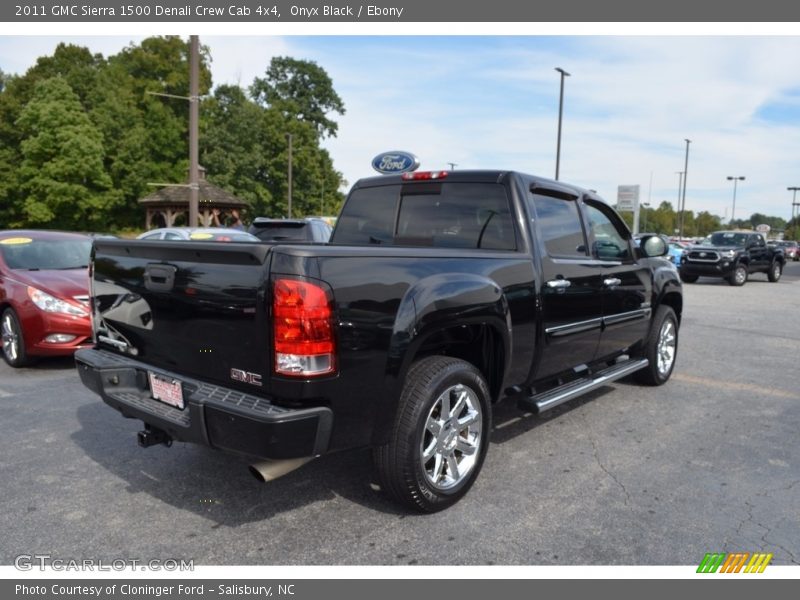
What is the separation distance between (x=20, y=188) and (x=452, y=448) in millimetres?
48054

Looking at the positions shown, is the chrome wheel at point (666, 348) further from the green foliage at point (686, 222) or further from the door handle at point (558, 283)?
the green foliage at point (686, 222)

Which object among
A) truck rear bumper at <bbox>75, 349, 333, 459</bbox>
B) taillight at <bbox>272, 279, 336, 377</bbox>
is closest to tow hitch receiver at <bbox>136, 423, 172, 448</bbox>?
truck rear bumper at <bbox>75, 349, 333, 459</bbox>

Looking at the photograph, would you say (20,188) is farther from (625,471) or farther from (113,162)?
(625,471)

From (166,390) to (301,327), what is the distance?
40.4 inches

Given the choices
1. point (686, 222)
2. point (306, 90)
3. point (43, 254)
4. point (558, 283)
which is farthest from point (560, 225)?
point (686, 222)

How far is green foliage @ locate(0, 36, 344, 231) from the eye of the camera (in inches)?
1688

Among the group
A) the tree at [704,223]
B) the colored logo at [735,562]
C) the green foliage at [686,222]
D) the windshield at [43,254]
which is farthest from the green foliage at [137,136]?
the tree at [704,223]

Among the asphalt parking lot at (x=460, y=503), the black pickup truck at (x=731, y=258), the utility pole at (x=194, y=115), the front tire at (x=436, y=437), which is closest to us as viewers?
the asphalt parking lot at (x=460, y=503)

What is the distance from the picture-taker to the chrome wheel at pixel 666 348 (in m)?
6.21

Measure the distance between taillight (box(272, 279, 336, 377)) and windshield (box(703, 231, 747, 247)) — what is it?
2192 cm

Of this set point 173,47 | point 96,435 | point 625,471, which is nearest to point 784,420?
point 625,471

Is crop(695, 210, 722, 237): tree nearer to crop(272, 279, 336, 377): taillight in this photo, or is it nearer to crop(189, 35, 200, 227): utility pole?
crop(189, 35, 200, 227): utility pole

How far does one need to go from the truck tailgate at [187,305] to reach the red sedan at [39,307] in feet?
10.3

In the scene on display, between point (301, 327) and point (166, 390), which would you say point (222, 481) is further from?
point (301, 327)
